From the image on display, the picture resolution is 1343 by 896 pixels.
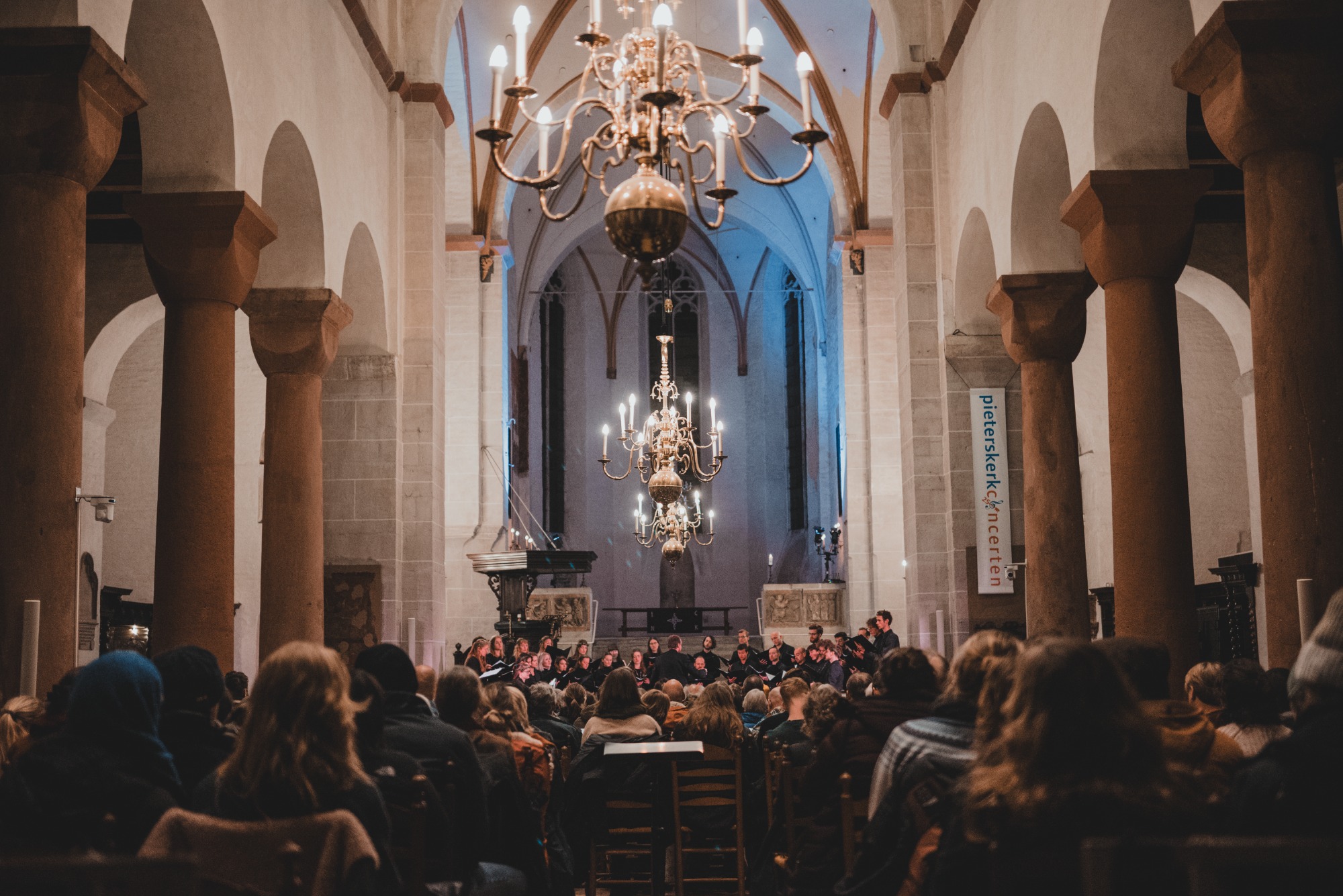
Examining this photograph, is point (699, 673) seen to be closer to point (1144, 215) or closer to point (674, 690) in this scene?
point (674, 690)

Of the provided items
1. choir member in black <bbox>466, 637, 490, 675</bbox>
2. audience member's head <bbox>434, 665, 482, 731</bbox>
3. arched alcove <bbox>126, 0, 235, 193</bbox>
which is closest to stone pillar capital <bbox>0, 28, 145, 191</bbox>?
arched alcove <bbox>126, 0, 235, 193</bbox>

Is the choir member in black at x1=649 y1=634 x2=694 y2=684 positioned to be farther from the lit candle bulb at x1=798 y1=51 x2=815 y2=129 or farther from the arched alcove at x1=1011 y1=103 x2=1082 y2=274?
the lit candle bulb at x1=798 y1=51 x2=815 y2=129

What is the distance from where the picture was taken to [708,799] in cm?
609

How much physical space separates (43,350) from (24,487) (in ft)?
2.19

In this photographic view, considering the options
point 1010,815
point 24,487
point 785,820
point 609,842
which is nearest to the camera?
point 1010,815

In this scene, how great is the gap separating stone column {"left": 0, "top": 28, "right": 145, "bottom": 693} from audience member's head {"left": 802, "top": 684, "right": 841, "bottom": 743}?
349cm

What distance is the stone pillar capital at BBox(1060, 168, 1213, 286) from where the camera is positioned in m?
8.59

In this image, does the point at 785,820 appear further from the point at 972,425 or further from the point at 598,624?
the point at 598,624

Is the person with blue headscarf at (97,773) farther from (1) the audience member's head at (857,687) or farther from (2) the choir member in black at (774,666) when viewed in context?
(2) the choir member in black at (774,666)

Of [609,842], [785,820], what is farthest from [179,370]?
[785,820]

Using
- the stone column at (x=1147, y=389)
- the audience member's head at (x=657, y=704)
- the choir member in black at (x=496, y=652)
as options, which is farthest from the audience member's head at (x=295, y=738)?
the choir member in black at (x=496, y=652)

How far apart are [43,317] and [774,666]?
11306 mm

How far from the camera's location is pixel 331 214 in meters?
11.4

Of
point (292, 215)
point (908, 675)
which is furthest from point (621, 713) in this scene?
point (292, 215)
